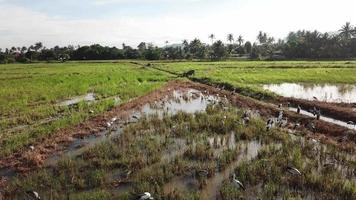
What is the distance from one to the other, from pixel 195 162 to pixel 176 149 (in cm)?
143

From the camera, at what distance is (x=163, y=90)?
24344 mm

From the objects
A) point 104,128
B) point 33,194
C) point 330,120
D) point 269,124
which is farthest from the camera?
point 330,120

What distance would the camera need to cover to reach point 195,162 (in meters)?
9.77

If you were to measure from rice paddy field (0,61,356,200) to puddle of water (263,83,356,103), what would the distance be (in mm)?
952

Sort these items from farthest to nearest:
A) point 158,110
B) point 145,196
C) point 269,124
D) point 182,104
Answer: point 182,104 < point 158,110 < point 269,124 < point 145,196

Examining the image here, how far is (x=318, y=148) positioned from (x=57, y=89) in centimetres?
1876

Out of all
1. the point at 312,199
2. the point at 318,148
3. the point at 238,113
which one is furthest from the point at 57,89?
the point at 312,199

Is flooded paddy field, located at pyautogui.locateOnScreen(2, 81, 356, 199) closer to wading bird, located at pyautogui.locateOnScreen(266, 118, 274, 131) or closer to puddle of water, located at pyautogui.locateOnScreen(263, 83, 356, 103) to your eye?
wading bird, located at pyautogui.locateOnScreen(266, 118, 274, 131)

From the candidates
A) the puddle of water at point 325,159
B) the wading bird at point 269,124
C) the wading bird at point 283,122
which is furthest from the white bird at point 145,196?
the wading bird at point 283,122

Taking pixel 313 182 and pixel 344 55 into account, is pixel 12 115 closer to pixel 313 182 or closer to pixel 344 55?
pixel 313 182

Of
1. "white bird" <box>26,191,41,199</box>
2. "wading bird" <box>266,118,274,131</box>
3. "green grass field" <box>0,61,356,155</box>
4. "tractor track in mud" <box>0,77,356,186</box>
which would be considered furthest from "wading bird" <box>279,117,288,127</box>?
"white bird" <box>26,191,41,199</box>

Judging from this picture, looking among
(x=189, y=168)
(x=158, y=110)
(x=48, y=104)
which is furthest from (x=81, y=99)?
(x=189, y=168)

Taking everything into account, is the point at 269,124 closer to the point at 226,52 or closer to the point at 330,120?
the point at 330,120

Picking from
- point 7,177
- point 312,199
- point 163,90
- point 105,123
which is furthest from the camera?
point 163,90
